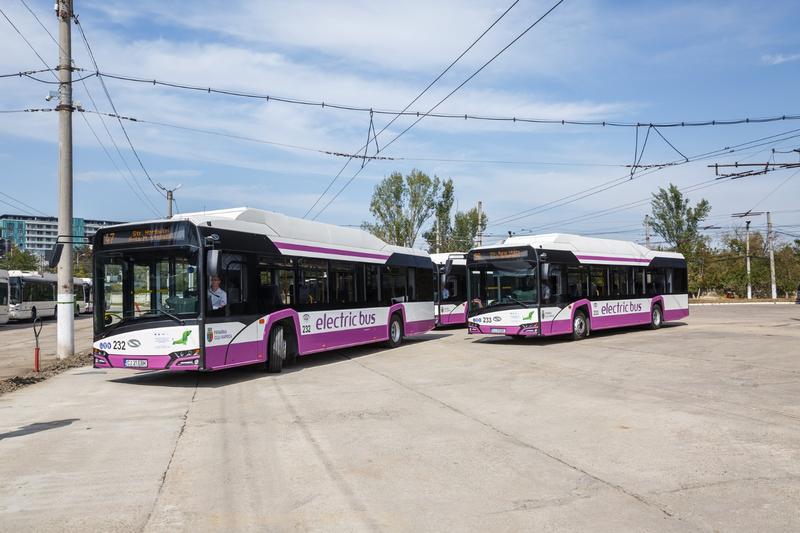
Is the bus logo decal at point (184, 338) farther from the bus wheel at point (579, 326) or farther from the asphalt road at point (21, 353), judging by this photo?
the bus wheel at point (579, 326)

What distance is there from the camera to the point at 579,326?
20719 millimetres

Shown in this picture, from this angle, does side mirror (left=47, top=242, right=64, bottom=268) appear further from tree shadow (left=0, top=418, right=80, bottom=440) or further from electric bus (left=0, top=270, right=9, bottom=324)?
electric bus (left=0, top=270, right=9, bottom=324)

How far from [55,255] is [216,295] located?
6.00m

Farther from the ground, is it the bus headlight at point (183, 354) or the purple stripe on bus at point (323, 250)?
the purple stripe on bus at point (323, 250)

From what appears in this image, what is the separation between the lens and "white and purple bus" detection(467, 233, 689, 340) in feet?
61.6

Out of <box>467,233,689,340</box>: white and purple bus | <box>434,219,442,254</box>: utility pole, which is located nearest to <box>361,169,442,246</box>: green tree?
<box>434,219,442,254</box>: utility pole

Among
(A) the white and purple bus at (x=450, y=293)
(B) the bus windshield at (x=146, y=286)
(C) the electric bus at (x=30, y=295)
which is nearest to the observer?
(B) the bus windshield at (x=146, y=286)

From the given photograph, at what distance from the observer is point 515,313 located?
18.7 meters

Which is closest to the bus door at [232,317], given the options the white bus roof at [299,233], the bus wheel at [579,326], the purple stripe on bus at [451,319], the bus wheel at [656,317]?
the white bus roof at [299,233]

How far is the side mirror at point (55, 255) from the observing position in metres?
14.8

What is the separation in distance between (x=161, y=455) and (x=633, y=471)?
183 inches

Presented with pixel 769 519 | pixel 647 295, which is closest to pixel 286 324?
pixel 769 519

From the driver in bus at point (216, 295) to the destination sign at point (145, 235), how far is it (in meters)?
0.94

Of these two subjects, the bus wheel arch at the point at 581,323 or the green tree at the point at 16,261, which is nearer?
the bus wheel arch at the point at 581,323
